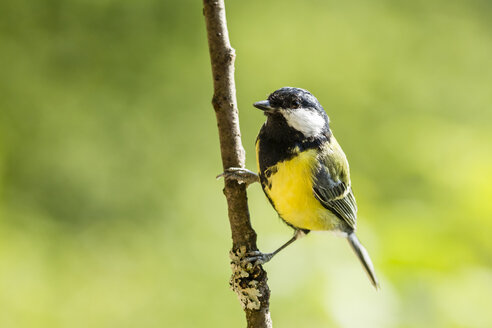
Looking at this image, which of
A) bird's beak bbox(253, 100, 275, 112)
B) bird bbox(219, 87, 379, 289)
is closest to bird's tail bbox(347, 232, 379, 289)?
bird bbox(219, 87, 379, 289)

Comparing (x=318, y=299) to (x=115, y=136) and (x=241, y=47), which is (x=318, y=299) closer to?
(x=115, y=136)

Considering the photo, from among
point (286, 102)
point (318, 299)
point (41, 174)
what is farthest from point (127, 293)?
point (286, 102)

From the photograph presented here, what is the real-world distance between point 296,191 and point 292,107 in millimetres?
281

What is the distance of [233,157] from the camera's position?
59.7 inches

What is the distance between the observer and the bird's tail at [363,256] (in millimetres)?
2035

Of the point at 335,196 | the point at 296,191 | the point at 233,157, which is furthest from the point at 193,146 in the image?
the point at 233,157

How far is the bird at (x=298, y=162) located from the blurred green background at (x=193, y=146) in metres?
0.23

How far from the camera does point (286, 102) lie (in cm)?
190

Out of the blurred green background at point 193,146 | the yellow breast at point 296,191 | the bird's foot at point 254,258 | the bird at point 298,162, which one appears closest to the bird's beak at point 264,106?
the bird at point 298,162

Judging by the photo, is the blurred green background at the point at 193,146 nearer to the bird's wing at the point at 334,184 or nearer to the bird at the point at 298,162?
the bird's wing at the point at 334,184

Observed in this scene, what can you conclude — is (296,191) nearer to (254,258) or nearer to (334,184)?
(334,184)

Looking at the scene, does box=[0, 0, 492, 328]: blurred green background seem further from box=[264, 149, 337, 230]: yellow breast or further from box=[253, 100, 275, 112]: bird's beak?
box=[253, 100, 275, 112]: bird's beak

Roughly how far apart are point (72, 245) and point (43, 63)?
1.18m

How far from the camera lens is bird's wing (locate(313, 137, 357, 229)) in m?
2.03
